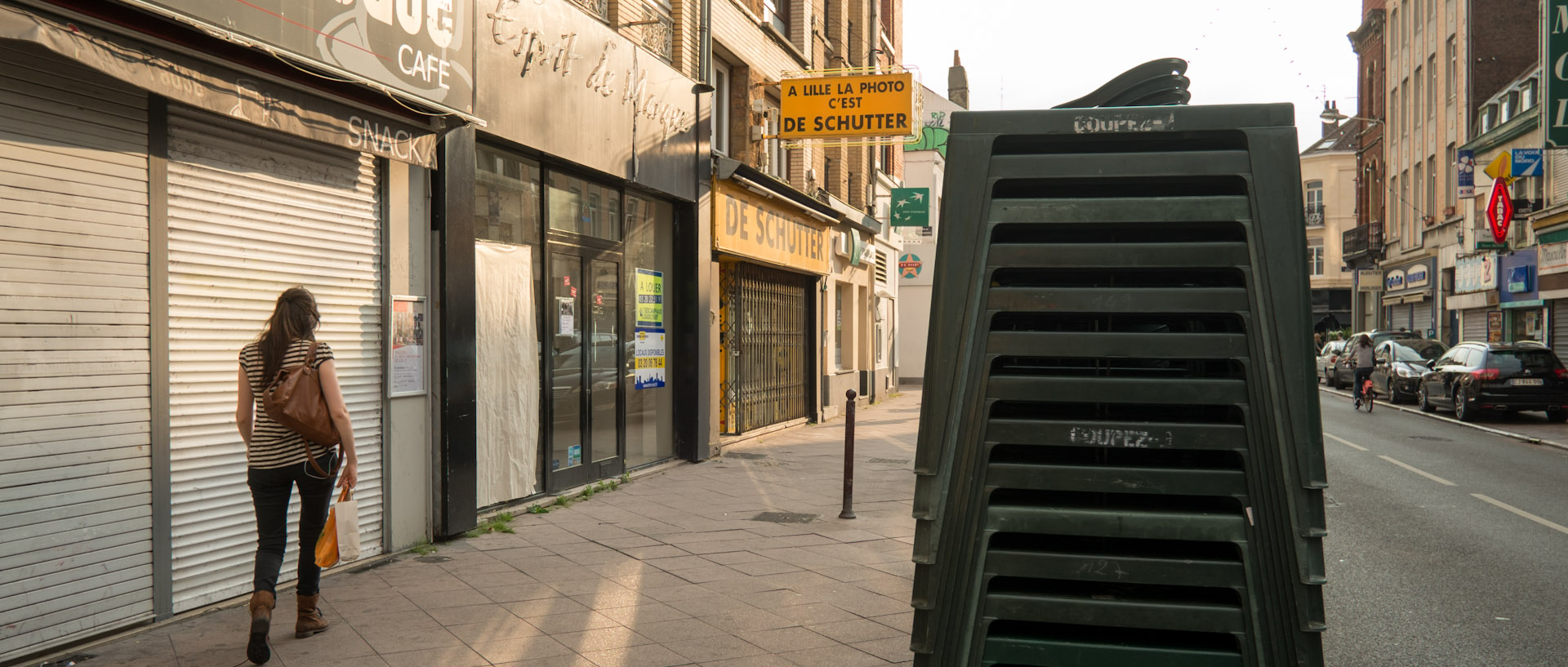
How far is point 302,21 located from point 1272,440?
5.67 metres

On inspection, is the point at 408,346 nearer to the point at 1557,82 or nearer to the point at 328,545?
the point at 328,545

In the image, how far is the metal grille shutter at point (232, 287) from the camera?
567cm

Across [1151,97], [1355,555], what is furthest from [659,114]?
[1151,97]

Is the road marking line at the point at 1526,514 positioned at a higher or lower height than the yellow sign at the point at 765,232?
lower

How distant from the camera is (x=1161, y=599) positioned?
2.65 meters

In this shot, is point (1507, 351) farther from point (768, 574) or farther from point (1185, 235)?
point (1185, 235)

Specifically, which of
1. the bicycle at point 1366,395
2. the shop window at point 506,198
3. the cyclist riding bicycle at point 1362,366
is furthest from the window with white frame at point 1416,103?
the shop window at point 506,198

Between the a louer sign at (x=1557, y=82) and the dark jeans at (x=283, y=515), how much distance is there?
19.2 m

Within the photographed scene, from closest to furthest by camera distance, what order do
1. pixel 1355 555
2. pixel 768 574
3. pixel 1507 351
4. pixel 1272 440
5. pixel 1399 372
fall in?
pixel 1272 440 < pixel 768 574 < pixel 1355 555 < pixel 1507 351 < pixel 1399 372

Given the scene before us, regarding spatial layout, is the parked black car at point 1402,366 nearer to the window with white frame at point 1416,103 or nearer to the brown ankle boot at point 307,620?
the window with white frame at point 1416,103

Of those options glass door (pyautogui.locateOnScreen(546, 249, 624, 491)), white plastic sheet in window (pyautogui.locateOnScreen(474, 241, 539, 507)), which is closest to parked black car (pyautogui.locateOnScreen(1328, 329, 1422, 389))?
glass door (pyautogui.locateOnScreen(546, 249, 624, 491))

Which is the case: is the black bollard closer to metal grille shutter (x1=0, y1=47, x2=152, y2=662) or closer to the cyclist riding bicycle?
metal grille shutter (x1=0, y1=47, x2=152, y2=662)

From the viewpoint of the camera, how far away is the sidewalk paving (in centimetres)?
503

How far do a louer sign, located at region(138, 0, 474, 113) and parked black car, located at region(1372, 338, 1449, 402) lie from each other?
2262 cm
